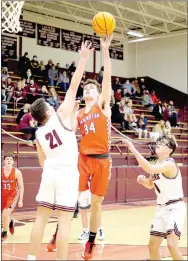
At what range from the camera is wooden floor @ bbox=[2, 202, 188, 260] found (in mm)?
6723

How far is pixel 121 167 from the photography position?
1391cm

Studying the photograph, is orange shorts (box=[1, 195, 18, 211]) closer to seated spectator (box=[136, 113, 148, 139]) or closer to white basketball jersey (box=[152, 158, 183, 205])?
white basketball jersey (box=[152, 158, 183, 205])

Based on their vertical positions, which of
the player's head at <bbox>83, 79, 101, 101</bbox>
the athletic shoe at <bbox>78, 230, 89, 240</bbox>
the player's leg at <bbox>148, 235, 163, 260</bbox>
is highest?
the player's head at <bbox>83, 79, 101, 101</bbox>

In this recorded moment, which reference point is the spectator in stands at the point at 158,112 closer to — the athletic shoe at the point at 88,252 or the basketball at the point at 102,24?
the athletic shoe at the point at 88,252

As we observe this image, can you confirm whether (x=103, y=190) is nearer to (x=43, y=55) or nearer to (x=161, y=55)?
(x=43, y=55)

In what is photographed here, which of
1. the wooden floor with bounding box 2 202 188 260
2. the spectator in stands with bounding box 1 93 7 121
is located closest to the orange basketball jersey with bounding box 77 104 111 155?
the wooden floor with bounding box 2 202 188 260

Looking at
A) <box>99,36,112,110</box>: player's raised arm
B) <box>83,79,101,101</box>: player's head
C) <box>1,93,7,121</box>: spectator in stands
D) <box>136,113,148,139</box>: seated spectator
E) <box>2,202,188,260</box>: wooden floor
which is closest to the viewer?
<box>99,36,112,110</box>: player's raised arm

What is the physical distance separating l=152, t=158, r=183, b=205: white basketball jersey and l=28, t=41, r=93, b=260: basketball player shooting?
936mm

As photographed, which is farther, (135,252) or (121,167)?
(121,167)

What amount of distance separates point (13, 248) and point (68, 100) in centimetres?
350

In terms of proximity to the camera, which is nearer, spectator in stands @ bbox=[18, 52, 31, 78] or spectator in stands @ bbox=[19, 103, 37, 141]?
spectator in stands @ bbox=[19, 103, 37, 141]

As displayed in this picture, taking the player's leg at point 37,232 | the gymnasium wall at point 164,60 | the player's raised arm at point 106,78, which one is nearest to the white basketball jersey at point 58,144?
the player's leg at point 37,232

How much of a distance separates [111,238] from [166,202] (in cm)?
358

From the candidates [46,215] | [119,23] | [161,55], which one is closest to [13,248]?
[46,215]
